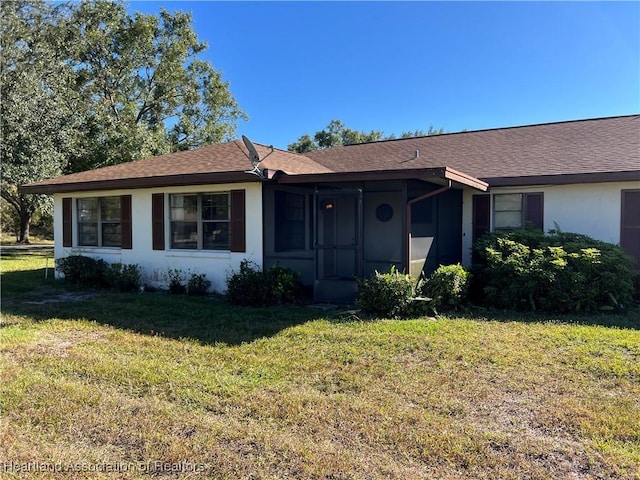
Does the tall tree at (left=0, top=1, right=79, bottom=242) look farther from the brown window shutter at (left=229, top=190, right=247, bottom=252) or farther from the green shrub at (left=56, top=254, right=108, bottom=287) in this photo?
the brown window shutter at (left=229, top=190, right=247, bottom=252)

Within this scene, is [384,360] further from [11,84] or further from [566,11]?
[11,84]

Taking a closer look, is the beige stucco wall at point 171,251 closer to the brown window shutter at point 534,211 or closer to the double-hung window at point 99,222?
the double-hung window at point 99,222

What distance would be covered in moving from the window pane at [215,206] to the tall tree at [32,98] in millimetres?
9966

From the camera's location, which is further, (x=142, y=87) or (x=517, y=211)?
(x=142, y=87)

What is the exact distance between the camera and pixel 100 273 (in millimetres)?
10445

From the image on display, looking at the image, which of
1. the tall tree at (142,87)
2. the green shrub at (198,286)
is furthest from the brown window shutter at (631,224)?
the tall tree at (142,87)

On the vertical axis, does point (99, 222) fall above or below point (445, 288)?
above

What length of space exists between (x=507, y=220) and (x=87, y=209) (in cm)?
1030

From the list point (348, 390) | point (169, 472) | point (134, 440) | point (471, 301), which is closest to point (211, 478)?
point (169, 472)

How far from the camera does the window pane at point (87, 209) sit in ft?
37.4

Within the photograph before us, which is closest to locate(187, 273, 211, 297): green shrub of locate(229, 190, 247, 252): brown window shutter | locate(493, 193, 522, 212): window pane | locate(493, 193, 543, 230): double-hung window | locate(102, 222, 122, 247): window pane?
locate(229, 190, 247, 252): brown window shutter

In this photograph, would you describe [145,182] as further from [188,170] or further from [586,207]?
[586,207]

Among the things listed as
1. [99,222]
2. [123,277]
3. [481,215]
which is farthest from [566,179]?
[99,222]

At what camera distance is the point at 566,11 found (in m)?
9.76
